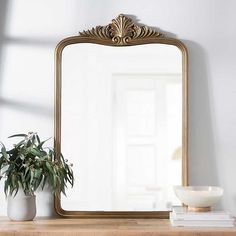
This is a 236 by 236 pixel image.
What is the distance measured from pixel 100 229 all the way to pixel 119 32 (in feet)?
3.69

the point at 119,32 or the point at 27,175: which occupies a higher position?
the point at 119,32

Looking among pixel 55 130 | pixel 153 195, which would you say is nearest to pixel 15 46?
pixel 55 130

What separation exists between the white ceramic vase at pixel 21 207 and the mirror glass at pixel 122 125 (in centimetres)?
22

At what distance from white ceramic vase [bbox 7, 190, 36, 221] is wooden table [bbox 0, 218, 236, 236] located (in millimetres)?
43

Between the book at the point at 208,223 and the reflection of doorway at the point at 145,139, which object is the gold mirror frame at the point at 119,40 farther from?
the book at the point at 208,223

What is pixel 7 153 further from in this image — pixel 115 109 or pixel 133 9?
pixel 133 9

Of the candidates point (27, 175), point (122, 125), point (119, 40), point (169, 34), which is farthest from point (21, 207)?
point (169, 34)

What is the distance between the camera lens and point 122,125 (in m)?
2.74

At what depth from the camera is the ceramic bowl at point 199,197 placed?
7.99 feet

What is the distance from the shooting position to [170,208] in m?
2.70

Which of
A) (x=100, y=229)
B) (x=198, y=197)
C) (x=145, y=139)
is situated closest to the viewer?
(x=100, y=229)

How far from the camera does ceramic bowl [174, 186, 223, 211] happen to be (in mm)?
2436

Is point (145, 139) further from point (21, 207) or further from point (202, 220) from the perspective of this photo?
point (21, 207)

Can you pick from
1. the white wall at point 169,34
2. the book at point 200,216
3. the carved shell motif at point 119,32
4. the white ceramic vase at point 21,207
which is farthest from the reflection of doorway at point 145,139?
the white ceramic vase at point 21,207
